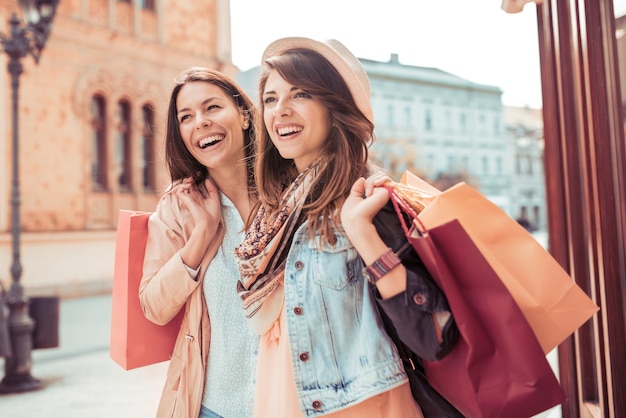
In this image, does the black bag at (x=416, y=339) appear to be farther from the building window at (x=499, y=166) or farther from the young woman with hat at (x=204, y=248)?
the building window at (x=499, y=166)

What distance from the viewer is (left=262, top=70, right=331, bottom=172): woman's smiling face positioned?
149 centimetres

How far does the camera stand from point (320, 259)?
1.43 m

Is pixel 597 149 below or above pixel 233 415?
above

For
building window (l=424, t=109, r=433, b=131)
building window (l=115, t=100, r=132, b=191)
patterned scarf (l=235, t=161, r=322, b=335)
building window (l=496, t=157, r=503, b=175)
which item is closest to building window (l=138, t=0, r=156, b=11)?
building window (l=115, t=100, r=132, b=191)

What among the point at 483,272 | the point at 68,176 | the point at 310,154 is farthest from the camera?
the point at 68,176

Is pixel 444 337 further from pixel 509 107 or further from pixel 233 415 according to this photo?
pixel 509 107

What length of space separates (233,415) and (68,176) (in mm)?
11738

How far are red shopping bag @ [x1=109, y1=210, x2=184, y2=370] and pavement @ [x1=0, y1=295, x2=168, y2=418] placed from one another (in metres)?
3.40

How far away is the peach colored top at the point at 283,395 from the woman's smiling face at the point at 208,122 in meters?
0.66

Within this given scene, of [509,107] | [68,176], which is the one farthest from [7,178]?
[509,107]

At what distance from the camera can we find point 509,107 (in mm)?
48750

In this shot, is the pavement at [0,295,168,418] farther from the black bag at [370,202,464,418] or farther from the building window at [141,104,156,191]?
the building window at [141,104,156,191]

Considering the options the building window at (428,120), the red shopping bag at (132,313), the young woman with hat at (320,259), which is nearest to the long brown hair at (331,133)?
the young woman with hat at (320,259)

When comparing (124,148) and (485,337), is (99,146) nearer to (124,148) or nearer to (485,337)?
(124,148)
